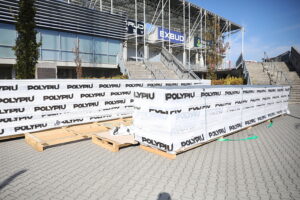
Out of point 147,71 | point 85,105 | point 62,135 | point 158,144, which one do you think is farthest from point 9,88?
point 147,71

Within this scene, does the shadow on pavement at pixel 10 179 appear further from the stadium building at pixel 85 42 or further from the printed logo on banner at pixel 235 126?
the stadium building at pixel 85 42

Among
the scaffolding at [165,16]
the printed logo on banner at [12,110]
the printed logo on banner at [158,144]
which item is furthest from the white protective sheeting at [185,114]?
the scaffolding at [165,16]

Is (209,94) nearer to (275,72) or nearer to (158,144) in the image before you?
(158,144)

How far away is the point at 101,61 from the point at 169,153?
17.4 m

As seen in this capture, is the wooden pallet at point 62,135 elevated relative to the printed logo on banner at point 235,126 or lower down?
lower down

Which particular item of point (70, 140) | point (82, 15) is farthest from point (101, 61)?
point (70, 140)

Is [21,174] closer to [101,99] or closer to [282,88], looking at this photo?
[101,99]

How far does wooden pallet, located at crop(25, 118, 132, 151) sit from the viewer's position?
6008 mm

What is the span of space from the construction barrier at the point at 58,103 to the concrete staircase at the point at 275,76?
15.5 metres

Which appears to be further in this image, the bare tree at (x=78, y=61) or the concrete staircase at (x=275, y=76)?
the concrete staircase at (x=275, y=76)

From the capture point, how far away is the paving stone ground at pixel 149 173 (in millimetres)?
3641

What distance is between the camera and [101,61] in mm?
20891

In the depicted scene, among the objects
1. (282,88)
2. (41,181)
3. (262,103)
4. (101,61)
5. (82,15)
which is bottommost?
(41,181)

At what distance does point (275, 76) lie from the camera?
842 inches
